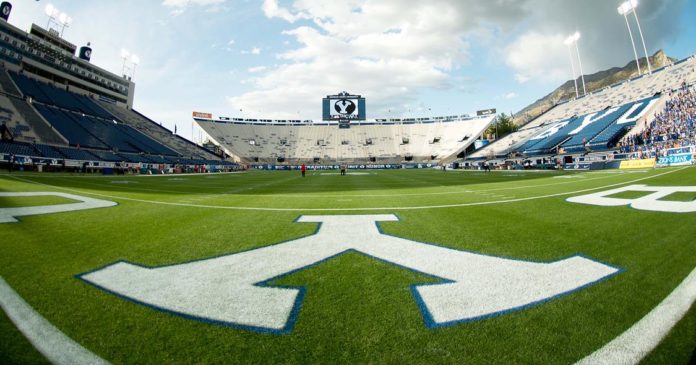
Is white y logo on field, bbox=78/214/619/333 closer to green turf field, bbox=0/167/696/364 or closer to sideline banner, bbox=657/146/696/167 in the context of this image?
green turf field, bbox=0/167/696/364

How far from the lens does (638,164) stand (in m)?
25.7

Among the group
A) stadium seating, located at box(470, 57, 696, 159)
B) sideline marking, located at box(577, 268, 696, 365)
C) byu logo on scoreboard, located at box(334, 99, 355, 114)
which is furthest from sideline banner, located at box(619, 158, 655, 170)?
byu logo on scoreboard, located at box(334, 99, 355, 114)

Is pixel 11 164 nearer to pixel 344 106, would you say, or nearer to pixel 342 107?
pixel 342 107

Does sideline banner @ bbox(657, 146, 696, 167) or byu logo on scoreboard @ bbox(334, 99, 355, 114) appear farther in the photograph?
byu logo on scoreboard @ bbox(334, 99, 355, 114)

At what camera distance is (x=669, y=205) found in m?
5.95

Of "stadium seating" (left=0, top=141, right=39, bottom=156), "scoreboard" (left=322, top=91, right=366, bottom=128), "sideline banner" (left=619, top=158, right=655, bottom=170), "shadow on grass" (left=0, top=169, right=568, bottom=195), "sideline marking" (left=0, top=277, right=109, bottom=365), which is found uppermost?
"scoreboard" (left=322, top=91, right=366, bottom=128)

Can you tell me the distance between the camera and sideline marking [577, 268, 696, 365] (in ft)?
5.35

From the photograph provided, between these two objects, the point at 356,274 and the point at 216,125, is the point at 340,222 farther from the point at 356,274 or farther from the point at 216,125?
the point at 216,125

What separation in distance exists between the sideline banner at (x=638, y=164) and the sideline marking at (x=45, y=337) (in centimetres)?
3540

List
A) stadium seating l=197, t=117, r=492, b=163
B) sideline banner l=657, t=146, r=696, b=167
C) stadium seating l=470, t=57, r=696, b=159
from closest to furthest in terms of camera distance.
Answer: sideline banner l=657, t=146, r=696, b=167, stadium seating l=470, t=57, r=696, b=159, stadium seating l=197, t=117, r=492, b=163

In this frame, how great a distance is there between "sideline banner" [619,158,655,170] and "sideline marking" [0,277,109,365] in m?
35.4

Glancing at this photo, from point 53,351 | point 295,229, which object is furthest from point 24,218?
point 53,351

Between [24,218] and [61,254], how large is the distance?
312cm

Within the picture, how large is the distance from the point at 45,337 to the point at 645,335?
3659 millimetres
